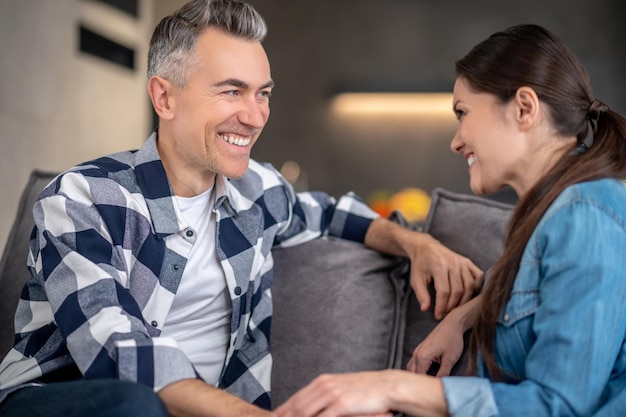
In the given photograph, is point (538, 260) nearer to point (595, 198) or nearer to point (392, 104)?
point (595, 198)

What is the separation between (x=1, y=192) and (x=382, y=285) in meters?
2.85

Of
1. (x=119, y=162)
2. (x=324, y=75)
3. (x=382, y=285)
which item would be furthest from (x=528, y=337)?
(x=324, y=75)

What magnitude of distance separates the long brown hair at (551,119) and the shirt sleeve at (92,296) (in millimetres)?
556

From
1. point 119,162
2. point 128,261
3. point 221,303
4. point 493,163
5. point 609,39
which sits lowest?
point 221,303

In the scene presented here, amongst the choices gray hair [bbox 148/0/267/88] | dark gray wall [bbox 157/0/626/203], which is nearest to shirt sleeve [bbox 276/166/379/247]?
gray hair [bbox 148/0/267/88]

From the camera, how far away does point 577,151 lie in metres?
1.35

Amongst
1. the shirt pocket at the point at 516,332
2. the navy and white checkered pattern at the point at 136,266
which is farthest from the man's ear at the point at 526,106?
the navy and white checkered pattern at the point at 136,266

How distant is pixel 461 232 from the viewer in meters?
1.89

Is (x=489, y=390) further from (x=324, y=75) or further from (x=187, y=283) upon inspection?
(x=324, y=75)

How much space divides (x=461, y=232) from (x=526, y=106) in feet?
1.98

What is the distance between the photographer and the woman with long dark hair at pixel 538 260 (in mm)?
1134

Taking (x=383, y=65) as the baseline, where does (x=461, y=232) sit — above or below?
below

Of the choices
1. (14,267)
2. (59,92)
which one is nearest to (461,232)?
(14,267)

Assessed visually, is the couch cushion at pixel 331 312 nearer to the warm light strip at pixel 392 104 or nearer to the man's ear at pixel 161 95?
the man's ear at pixel 161 95
